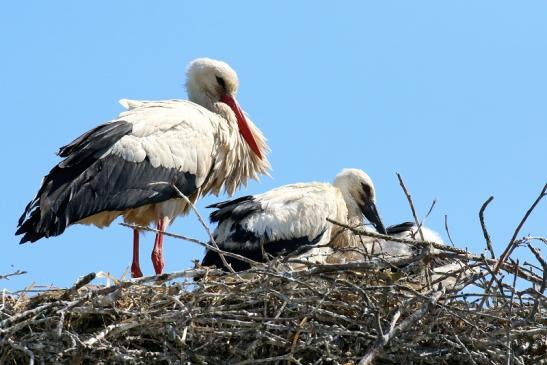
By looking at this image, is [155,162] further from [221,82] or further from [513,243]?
[513,243]

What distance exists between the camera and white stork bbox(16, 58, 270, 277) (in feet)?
24.7

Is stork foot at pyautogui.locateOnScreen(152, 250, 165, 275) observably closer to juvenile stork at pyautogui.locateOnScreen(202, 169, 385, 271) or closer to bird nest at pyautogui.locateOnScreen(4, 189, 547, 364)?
juvenile stork at pyautogui.locateOnScreen(202, 169, 385, 271)

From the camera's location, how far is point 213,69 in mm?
8922

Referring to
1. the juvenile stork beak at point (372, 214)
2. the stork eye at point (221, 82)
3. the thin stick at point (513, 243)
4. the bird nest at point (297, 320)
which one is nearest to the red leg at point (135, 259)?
the stork eye at point (221, 82)

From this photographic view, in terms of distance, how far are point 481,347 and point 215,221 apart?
3.07m

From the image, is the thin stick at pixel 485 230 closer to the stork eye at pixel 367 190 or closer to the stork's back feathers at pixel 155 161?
the stork's back feathers at pixel 155 161

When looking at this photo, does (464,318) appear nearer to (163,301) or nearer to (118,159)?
(163,301)

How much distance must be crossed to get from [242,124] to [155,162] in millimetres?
1045

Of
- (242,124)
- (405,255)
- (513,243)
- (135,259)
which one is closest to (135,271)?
(135,259)

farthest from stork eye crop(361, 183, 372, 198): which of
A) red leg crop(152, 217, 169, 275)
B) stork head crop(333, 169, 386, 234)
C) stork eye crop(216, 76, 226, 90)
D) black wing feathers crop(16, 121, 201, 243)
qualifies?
red leg crop(152, 217, 169, 275)

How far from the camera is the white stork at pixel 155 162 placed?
24.7 ft

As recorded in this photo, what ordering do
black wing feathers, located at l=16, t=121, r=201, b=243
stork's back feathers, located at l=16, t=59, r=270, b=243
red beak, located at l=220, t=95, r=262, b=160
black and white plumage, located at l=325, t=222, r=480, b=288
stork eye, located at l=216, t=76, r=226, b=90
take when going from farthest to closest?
stork eye, located at l=216, t=76, r=226, b=90 < red beak, located at l=220, t=95, r=262, b=160 < stork's back feathers, located at l=16, t=59, r=270, b=243 < black wing feathers, located at l=16, t=121, r=201, b=243 < black and white plumage, located at l=325, t=222, r=480, b=288

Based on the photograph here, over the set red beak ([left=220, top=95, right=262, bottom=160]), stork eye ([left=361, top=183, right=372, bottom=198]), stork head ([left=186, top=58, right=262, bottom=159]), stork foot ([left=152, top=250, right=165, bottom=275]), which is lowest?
stork foot ([left=152, top=250, right=165, bottom=275])

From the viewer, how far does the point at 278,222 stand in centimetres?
818
